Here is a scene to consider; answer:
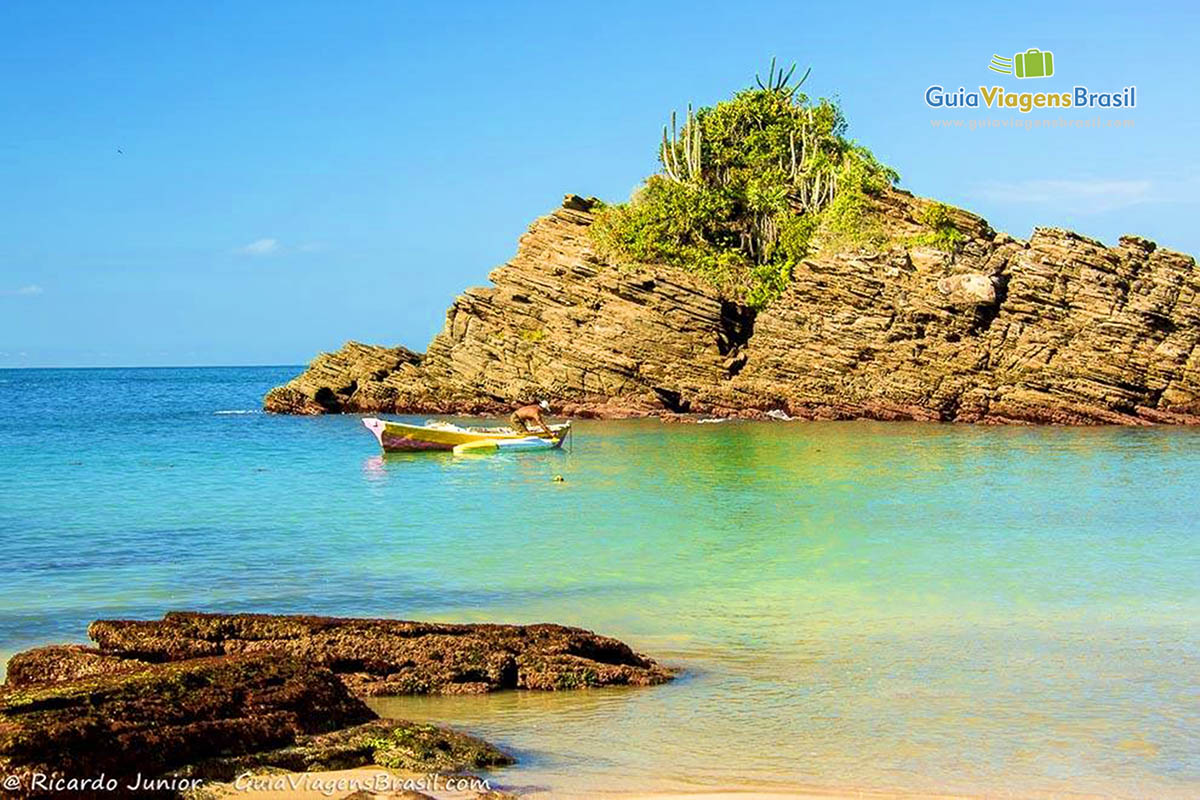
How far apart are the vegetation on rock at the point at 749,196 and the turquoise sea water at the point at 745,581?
20.1 m

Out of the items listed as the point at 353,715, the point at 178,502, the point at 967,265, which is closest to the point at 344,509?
the point at 178,502

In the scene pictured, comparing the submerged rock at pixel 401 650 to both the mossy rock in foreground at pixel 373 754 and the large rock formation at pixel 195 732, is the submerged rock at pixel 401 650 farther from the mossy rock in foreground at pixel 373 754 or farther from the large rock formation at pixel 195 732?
the mossy rock in foreground at pixel 373 754

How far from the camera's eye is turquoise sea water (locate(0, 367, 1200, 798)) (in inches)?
372

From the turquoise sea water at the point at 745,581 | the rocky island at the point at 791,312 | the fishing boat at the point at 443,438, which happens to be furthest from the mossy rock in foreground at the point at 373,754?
the rocky island at the point at 791,312

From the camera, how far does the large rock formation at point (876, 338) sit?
50.5m

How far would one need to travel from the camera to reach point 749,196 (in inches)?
2381

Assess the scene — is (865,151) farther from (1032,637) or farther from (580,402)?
(1032,637)

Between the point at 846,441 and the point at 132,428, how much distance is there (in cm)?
Result: 3121

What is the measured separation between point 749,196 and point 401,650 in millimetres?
51612

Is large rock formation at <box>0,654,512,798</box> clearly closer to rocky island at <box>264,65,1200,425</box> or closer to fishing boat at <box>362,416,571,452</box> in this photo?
fishing boat at <box>362,416,571,452</box>

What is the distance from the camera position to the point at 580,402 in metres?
55.9

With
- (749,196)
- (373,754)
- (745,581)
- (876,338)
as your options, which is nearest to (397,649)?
(373,754)

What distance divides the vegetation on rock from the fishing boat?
18937mm

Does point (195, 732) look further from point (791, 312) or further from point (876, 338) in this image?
point (791, 312)
